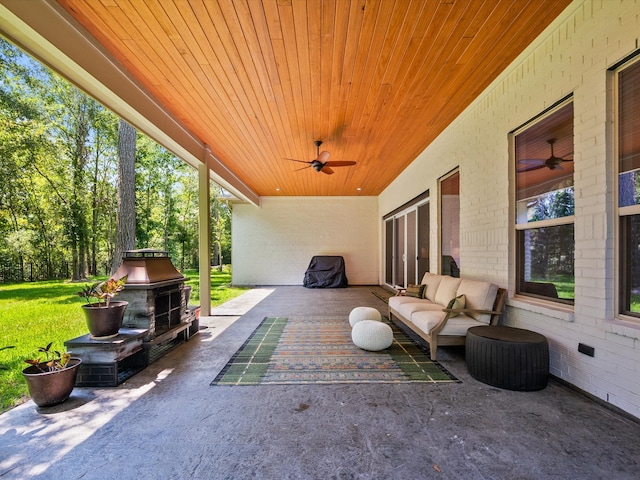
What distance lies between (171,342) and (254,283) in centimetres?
642

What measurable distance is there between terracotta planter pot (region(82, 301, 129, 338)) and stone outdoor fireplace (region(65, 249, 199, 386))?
2.7 inches

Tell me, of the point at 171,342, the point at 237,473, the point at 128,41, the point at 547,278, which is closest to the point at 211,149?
the point at 128,41

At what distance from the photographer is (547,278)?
8.83 feet

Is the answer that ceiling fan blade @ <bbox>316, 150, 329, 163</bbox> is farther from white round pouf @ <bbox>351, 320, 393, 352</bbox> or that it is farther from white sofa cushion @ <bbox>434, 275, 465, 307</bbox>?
white round pouf @ <bbox>351, 320, 393, 352</bbox>

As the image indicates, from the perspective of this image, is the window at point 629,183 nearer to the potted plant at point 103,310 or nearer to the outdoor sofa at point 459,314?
the outdoor sofa at point 459,314

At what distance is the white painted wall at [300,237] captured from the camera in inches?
390

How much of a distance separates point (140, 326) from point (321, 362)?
1994 millimetres

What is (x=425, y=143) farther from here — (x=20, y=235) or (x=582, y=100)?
(x=20, y=235)

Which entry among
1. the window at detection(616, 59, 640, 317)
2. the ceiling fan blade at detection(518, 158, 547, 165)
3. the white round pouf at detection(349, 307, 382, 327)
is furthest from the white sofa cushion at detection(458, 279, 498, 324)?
the ceiling fan blade at detection(518, 158, 547, 165)

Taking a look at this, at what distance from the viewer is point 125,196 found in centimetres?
661

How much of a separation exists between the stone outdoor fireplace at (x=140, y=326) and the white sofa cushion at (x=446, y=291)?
3487 millimetres

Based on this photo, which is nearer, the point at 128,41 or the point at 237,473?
the point at 237,473

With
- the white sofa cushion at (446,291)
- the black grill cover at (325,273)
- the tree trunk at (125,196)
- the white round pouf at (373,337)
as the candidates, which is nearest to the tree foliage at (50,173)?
the tree trunk at (125,196)

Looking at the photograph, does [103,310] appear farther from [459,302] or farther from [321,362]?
[459,302]
